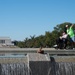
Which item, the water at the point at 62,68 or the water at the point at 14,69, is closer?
the water at the point at 14,69

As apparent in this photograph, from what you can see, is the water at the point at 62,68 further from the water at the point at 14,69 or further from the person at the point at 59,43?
the person at the point at 59,43

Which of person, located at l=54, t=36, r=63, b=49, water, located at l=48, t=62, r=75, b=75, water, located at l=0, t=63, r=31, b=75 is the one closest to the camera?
water, located at l=0, t=63, r=31, b=75

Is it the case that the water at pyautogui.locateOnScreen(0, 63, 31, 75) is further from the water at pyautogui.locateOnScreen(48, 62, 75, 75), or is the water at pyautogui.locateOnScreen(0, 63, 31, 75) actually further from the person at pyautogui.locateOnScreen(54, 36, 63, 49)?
the person at pyautogui.locateOnScreen(54, 36, 63, 49)

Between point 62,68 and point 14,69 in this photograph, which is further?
point 62,68

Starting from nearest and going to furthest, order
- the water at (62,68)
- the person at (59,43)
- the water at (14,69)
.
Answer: the water at (14,69), the water at (62,68), the person at (59,43)

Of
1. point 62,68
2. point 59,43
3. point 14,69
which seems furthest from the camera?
point 59,43

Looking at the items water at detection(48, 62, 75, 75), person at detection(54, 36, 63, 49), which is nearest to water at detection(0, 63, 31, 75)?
water at detection(48, 62, 75, 75)

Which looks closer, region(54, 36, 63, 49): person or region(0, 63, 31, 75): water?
region(0, 63, 31, 75): water

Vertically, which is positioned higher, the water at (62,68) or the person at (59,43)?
the person at (59,43)

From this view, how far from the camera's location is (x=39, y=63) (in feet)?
41.3

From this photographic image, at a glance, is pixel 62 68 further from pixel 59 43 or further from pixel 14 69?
pixel 59 43

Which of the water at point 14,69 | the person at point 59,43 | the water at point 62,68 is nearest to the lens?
the water at point 14,69

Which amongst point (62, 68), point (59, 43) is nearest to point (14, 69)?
point (62, 68)

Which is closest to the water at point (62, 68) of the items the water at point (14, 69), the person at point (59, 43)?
the water at point (14, 69)
